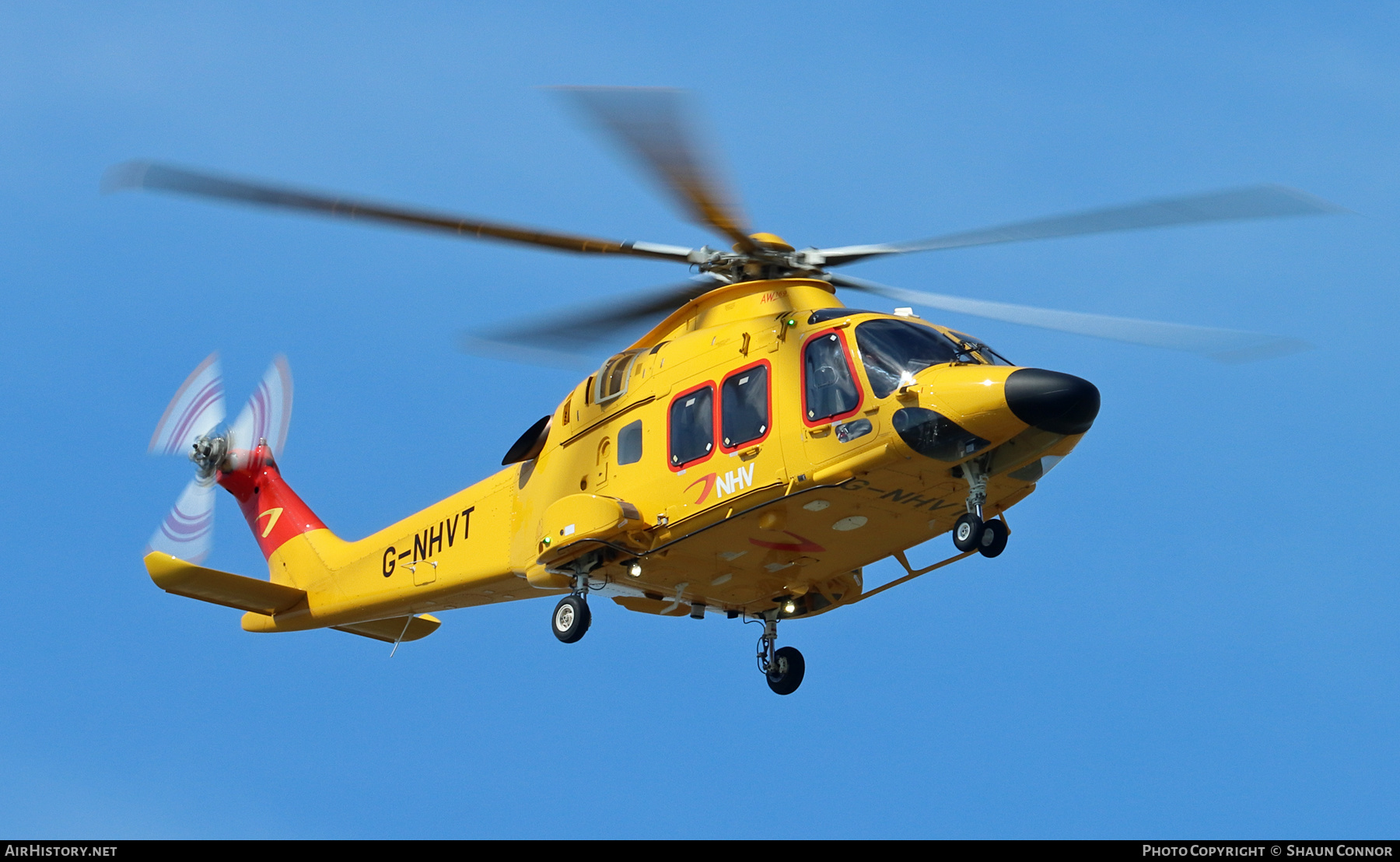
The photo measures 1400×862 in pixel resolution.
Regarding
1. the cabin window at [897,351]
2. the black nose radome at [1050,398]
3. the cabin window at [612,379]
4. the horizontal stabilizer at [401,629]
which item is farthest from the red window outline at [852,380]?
the horizontal stabilizer at [401,629]

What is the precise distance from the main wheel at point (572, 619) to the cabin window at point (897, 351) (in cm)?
468

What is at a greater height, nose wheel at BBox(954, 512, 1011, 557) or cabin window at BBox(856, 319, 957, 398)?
cabin window at BBox(856, 319, 957, 398)

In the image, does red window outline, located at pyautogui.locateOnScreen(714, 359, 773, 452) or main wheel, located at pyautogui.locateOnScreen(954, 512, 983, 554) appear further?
red window outline, located at pyautogui.locateOnScreen(714, 359, 773, 452)

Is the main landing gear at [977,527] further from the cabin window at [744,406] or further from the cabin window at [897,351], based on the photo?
the cabin window at [744,406]

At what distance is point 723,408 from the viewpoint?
737 inches

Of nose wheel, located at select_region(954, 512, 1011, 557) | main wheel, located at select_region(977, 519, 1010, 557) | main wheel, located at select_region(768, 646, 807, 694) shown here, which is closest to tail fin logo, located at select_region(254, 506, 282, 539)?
main wheel, located at select_region(768, 646, 807, 694)

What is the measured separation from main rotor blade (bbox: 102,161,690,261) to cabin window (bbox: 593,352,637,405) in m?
1.62

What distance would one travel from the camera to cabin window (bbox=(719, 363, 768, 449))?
1833cm

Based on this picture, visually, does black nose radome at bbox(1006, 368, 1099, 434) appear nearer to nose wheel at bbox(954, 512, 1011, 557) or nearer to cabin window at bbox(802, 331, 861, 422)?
nose wheel at bbox(954, 512, 1011, 557)

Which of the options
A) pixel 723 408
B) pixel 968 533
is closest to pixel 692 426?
pixel 723 408

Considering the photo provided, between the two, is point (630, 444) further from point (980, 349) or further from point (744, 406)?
point (980, 349)

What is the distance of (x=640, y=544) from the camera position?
19.4 metres

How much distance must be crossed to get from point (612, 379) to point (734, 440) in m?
2.48
